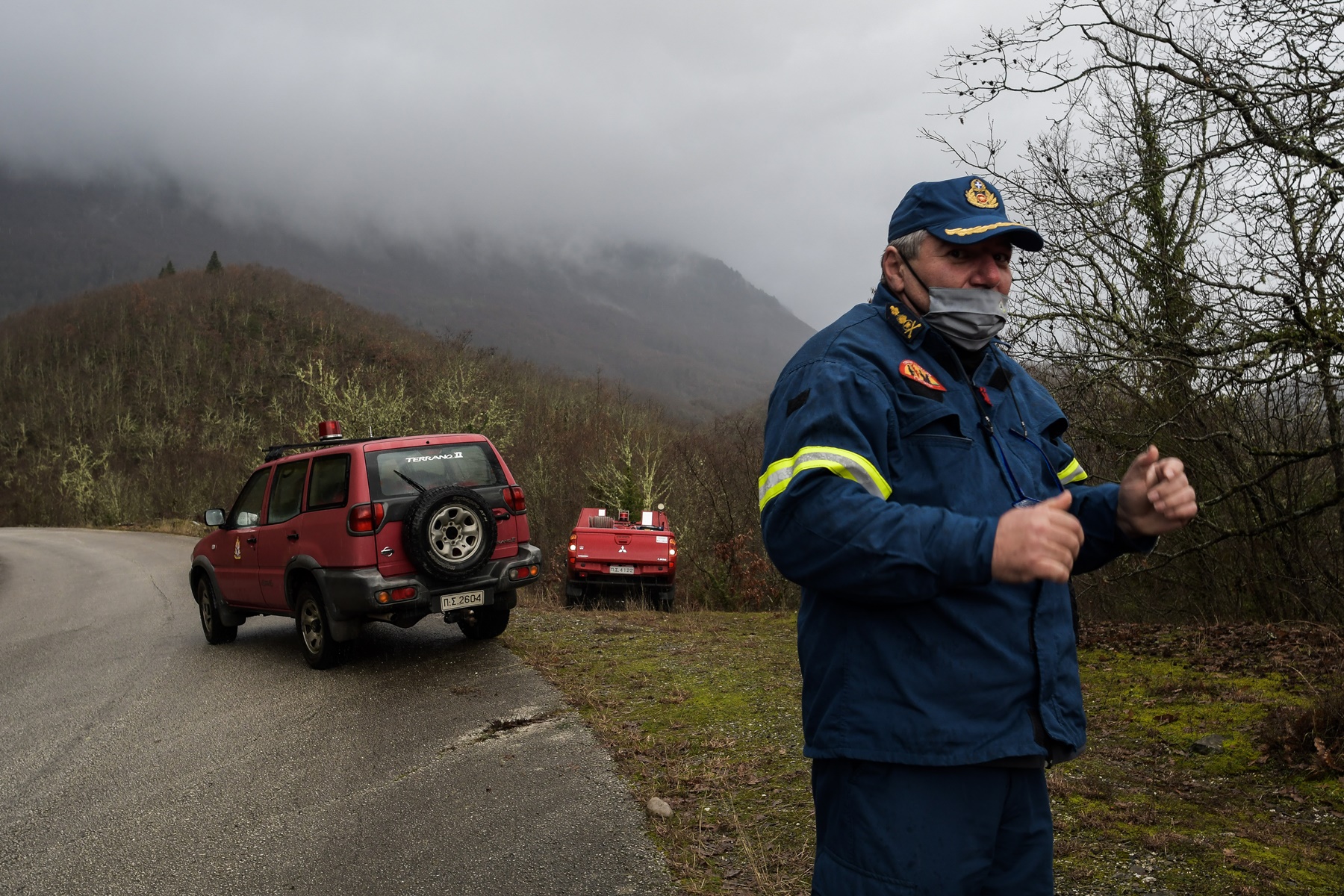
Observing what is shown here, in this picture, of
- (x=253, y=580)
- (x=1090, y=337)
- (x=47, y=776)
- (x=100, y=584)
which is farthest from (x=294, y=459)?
(x=100, y=584)

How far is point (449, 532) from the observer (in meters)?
8.55

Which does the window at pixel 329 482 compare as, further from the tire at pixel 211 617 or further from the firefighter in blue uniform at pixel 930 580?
the firefighter in blue uniform at pixel 930 580

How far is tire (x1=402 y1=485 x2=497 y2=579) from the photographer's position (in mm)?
8359

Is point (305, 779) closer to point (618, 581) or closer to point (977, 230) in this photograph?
point (977, 230)

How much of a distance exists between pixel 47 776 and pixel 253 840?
221 centimetres

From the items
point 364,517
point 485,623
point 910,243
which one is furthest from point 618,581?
point 910,243

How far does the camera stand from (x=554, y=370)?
97.1m

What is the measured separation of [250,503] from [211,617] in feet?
5.08

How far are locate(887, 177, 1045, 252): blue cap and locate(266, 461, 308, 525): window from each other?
800cm

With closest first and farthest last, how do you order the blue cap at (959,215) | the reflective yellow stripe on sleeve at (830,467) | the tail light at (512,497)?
the reflective yellow stripe on sleeve at (830,467), the blue cap at (959,215), the tail light at (512,497)

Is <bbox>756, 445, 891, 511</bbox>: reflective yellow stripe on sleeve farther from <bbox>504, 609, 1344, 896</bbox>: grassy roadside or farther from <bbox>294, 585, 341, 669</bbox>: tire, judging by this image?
<bbox>294, 585, 341, 669</bbox>: tire

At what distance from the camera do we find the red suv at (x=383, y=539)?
8.33 meters

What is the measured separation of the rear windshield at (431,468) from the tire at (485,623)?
135 cm

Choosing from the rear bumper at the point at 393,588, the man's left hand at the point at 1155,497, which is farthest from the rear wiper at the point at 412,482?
the man's left hand at the point at 1155,497
